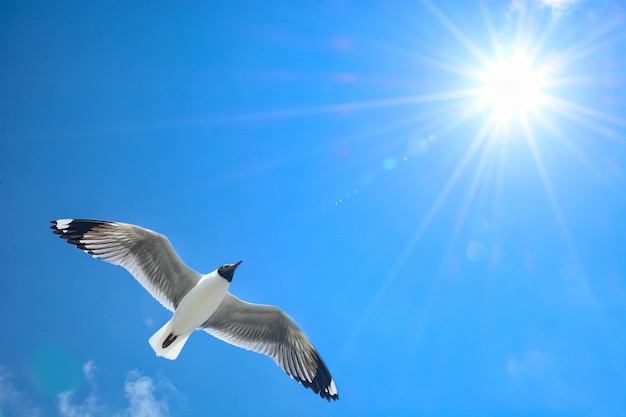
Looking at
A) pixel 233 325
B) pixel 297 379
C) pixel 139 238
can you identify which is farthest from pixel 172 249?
pixel 297 379

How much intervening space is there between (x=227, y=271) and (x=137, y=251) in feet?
3.20

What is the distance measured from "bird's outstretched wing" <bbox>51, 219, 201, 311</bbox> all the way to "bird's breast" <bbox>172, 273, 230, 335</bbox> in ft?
0.94

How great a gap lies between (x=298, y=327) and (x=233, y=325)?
738 mm

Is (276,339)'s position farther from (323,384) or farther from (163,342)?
(163,342)

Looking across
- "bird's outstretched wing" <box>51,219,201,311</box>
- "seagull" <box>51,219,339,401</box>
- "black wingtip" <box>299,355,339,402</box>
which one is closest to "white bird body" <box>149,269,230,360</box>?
"seagull" <box>51,219,339,401</box>

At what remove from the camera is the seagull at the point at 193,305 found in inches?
225

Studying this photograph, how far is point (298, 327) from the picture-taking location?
240 inches

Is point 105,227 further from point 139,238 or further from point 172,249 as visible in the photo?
point 172,249

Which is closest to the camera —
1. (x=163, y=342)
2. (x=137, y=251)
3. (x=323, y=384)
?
(x=163, y=342)

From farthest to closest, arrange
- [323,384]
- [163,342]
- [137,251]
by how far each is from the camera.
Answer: [323,384]
[137,251]
[163,342]

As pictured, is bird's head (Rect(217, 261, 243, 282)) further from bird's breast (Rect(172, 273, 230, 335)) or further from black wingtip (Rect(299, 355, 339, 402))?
black wingtip (Rect(299, 355, 339, 402))

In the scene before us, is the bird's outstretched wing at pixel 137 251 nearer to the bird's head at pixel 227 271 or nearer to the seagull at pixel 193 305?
the seagull at pixel 193 305

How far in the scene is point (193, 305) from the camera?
18.7 feet

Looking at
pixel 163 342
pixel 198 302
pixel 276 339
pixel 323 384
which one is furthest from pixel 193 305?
pixel 323 384
